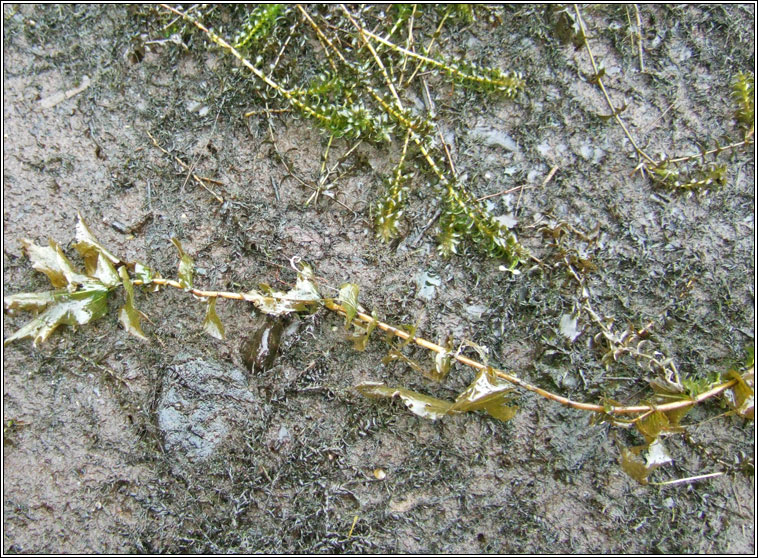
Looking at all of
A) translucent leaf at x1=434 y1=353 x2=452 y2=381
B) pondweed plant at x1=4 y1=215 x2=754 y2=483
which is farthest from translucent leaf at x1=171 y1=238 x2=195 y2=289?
translucent leaf at x1=434 y1=353 x2=452 y2=381

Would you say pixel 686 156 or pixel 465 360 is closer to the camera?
pixel 465 360

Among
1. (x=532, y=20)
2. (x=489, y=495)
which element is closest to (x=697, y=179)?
(x=532, y=20)

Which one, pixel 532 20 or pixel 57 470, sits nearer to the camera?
pixel 57 470

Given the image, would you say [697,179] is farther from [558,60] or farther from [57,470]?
[57,470]

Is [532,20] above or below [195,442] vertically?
above

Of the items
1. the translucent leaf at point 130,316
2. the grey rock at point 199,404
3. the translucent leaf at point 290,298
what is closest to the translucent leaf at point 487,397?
the translucent leaf at point 290,298

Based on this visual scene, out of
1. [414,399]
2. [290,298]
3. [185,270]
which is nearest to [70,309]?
[185,270]

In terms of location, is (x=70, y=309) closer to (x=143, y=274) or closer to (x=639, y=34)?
(x=143, y=274)
